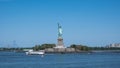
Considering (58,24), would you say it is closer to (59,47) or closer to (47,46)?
(59,47)

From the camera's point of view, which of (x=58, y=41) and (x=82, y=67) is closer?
(x=82, y=67)

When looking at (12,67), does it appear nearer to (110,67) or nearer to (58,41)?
(110,67)

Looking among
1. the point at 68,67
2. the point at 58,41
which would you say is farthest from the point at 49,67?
the point at 58,41

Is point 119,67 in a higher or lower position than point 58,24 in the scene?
lower

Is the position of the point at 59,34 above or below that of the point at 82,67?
above

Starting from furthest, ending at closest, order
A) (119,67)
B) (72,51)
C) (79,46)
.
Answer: (79,46) → (72,51) → (119,67)

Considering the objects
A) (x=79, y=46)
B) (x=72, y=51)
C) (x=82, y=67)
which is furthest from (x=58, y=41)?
(x=82, y=67)

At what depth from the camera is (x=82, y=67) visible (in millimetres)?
59156

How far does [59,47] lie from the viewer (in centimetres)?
14650

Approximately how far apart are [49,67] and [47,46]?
115225 millimetres

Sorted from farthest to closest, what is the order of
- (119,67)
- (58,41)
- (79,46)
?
(79,46), (58,41), (119,67)

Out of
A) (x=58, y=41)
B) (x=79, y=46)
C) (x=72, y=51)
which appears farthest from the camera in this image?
(x=79, y=46)

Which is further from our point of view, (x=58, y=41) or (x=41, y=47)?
(x=41, y=47)

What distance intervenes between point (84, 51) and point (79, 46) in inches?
159
